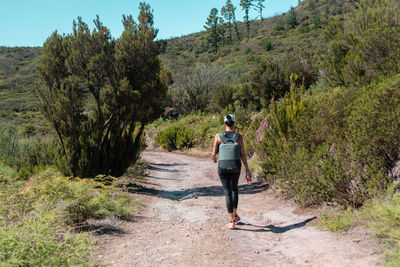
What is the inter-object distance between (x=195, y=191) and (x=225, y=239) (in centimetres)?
485

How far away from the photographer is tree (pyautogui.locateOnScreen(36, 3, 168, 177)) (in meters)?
8.68

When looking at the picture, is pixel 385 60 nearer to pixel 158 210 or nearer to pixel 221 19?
pixel 158 210

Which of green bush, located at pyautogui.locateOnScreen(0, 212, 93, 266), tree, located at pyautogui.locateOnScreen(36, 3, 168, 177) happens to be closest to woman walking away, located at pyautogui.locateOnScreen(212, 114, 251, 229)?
green bush, located at pyautogui.locateOnScreen(0, 212, 93, 266)

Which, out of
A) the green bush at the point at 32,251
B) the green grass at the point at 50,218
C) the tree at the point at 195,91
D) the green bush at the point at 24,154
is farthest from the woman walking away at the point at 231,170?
the tree at the point at 195,91

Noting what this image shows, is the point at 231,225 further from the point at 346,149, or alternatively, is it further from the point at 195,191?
the point at 195,191

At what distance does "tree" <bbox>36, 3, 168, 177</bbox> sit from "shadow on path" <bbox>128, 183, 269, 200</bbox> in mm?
1224

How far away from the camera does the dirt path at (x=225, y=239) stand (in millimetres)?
4176

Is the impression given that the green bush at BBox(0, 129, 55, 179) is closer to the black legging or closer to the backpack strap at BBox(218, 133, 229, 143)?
the backpack strap at BBox(218, 133, 229, 143)

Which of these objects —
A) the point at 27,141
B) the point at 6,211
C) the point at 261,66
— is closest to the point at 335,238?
the point at 6,211

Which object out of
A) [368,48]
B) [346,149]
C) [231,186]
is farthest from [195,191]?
[368,48]

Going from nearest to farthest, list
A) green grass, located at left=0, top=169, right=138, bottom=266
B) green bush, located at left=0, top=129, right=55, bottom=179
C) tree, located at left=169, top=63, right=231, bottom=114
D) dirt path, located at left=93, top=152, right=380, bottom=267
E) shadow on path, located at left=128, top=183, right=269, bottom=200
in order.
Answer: green grass, located at left=0, top=169, right=138, bottom=266, dirt path, located at left=93, top=152, right=380, bottom=267, shadow on path, located at left=128, top=183, right=269, bottom=200, green bush, located at left=0, top=129, right=55, bottom=179, tree, located at left=169, top=63, right=231, bottom=114

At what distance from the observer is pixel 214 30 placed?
257ft

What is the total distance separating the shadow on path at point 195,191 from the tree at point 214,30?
70.4 metres

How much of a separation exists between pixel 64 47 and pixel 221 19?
7695 cm
